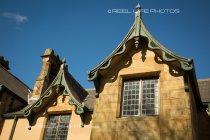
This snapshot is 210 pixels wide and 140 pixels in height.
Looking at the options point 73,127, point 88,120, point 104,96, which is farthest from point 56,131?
point 104,96

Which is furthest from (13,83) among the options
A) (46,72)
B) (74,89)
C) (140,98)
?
(140,98)

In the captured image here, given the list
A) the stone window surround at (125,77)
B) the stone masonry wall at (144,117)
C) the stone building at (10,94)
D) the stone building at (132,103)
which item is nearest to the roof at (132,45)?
the stone building at (132,103)

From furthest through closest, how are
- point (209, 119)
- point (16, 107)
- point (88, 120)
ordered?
point (16, 107)
point (88, 120)
point (209, 119)

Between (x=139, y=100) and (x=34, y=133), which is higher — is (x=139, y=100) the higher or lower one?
the higher one

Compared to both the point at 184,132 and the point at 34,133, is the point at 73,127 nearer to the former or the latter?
the point at 34,133

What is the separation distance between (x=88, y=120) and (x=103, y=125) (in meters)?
2.63

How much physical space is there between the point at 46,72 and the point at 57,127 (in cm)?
675

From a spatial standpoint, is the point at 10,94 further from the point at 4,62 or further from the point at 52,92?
the point at 4,62

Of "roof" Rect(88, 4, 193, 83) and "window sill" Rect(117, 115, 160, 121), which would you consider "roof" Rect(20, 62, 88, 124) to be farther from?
"window sill" Rect(117, 115, 160, 121)

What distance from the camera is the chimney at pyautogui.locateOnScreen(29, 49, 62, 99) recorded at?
1712 centimetres

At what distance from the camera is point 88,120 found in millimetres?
Answer: 11625

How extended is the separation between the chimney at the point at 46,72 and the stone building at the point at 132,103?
4.01 m

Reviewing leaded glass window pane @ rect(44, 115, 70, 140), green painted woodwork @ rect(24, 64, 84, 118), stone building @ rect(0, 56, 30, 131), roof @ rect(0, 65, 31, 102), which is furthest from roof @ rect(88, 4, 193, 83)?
roof @ rect(0, 65, 31, 102)

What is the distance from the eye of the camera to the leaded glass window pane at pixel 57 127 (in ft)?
38.7
